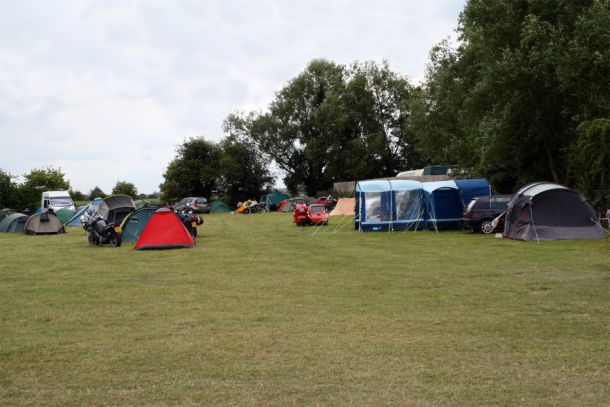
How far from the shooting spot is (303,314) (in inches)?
369

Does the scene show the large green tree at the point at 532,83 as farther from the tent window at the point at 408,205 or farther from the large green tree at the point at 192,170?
the large green tree at the point at 192,170

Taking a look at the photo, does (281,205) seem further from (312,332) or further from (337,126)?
(312,332)

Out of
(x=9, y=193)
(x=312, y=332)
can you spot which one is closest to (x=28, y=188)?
(x=9, y=193)

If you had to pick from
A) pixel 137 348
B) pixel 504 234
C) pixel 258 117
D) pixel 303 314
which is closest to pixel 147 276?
pixel 303 314

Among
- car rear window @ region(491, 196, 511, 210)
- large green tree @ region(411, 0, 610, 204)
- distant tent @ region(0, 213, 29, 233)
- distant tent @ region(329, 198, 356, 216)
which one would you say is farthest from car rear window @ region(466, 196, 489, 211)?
distant tent @ region(0, 213, 29, 233)

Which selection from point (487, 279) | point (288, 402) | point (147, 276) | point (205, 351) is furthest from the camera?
point (147, 276)

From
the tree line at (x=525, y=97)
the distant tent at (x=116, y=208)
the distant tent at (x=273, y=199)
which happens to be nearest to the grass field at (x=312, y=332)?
the tree line at (x=525, y=97)

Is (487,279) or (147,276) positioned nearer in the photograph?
(487,279)

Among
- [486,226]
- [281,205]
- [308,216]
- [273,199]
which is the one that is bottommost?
[486,226]

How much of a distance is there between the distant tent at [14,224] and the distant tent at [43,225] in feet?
5.43

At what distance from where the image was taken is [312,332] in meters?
8.15

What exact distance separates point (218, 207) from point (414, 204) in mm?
32318

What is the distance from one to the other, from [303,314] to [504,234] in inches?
551

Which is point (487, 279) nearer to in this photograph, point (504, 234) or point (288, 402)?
point (288, 402)
